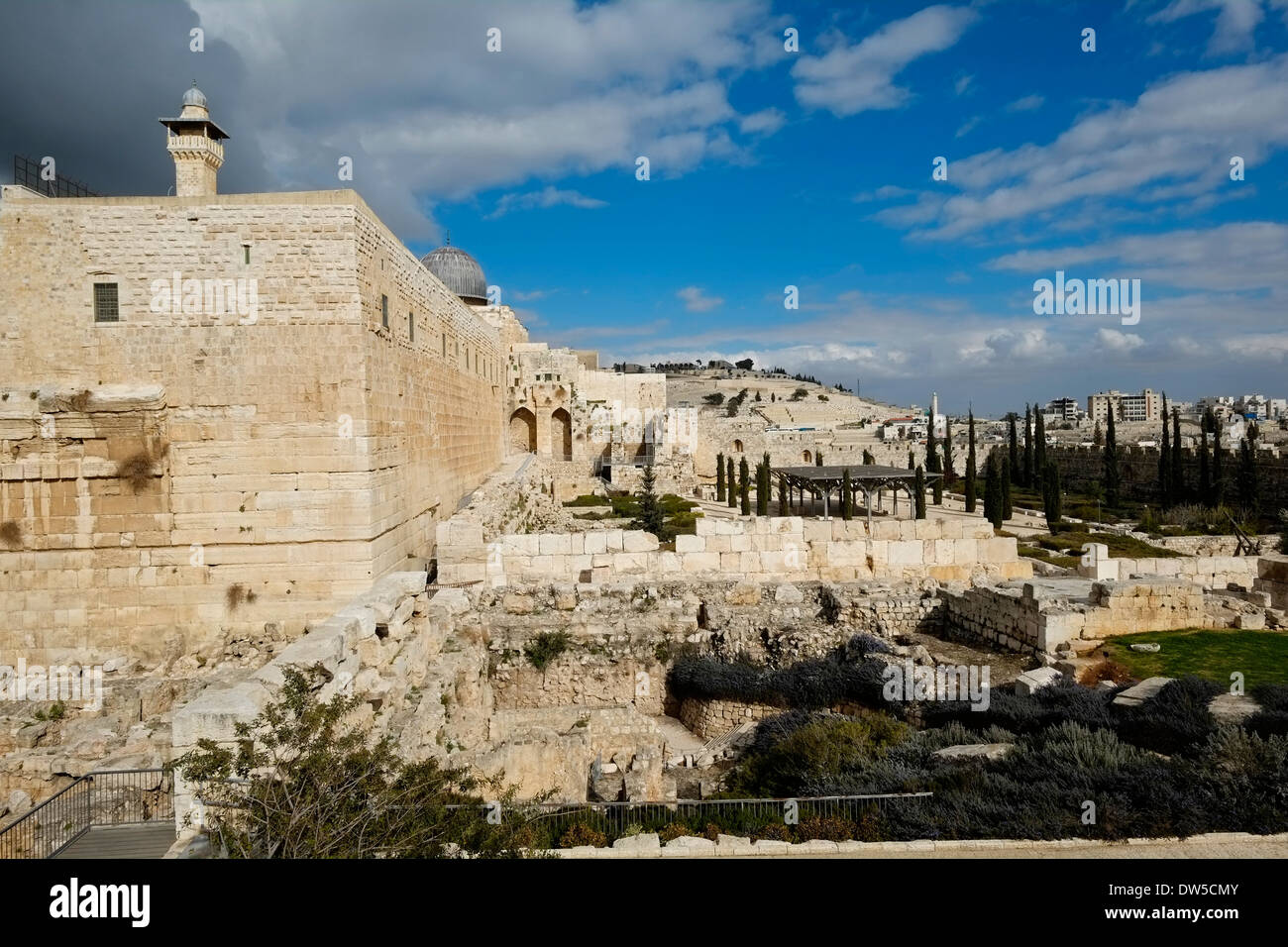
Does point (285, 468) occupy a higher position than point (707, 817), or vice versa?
→ point (285, 468)

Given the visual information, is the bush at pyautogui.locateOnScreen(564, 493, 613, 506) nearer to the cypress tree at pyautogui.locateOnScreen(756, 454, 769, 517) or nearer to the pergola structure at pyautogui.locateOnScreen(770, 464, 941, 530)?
the cypress tree at pyautogui.locateOnScreen(756, 454, 769, 517)

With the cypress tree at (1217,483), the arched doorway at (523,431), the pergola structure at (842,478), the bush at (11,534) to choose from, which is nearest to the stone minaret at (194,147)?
the bush at (11,534)

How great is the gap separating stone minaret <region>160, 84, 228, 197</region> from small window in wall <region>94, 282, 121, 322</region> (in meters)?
5.53

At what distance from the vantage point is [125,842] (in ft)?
14.1

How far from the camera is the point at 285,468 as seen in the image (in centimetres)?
815

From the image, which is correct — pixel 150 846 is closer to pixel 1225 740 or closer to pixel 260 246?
pixel 260 246

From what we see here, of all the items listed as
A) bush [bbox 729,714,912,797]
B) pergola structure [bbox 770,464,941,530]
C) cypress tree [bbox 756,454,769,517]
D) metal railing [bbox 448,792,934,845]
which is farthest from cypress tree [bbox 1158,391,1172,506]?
metal railing [bbox 448,792,934,845]

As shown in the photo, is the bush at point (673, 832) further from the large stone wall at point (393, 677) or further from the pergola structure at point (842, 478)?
the pergola structure at point (842, 478)

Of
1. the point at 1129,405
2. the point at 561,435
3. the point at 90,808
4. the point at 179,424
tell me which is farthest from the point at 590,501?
the point at 1129,405

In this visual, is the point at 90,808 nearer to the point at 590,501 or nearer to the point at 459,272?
the point at 590,501

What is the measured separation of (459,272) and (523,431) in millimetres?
8180

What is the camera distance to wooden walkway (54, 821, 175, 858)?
4.10 m
